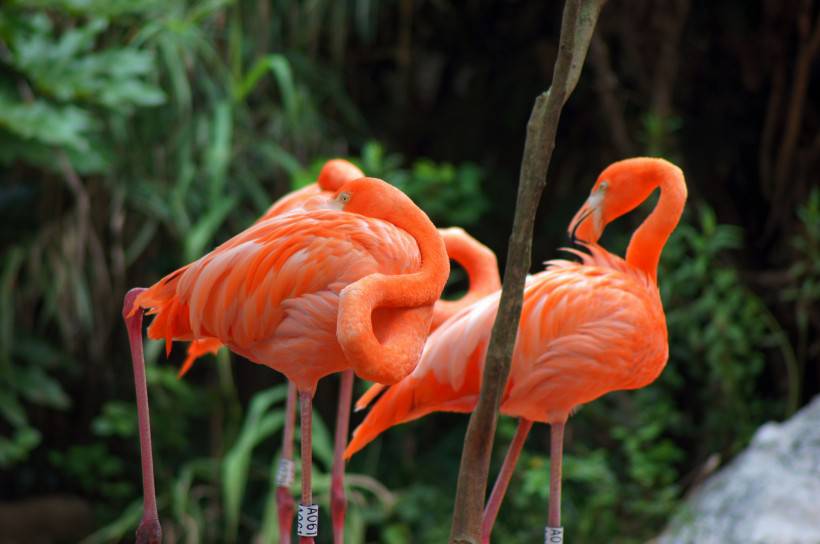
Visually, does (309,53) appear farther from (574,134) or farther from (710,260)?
(710,260)

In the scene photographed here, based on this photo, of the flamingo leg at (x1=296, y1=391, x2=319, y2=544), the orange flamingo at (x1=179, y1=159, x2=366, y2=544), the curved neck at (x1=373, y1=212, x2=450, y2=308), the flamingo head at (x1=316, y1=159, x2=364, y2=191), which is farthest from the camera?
the flamingo head at (x1=316, y1=159, x2=364, y2=191)

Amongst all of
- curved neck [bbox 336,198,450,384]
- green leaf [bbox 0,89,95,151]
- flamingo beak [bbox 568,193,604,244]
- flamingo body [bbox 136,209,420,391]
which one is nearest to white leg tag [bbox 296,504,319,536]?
flamingo body [bbox 136,209,420,391]

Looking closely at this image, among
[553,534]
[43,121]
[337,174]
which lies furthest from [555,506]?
[43,121]

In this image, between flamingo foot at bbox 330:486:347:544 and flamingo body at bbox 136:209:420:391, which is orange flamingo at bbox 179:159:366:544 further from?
flamingo body at bbox 136:209:420:391

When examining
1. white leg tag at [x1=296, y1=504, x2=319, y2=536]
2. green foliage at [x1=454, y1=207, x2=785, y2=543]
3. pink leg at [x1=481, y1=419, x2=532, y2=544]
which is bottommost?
green foliage at [x1=454, y1=207, x2=785, y2=543]

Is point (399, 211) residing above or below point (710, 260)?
above

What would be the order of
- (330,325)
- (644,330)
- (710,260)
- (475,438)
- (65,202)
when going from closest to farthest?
1. (475,438)
2. (330,325)
3. (644,330)
4. (710,260)
5. (65,202)

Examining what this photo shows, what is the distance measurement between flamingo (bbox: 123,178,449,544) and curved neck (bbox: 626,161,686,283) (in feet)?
1.31

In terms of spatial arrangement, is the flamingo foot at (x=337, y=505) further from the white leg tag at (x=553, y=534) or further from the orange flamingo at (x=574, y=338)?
the white leg tag at (x=553, y=534)

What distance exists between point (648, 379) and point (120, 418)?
231 centimetres

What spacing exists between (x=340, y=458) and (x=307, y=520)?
11.6 inches

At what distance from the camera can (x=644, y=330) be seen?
1.50 m

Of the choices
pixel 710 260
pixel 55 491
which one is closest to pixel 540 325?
pixel 710 260

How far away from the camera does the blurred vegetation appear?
10.00ft
